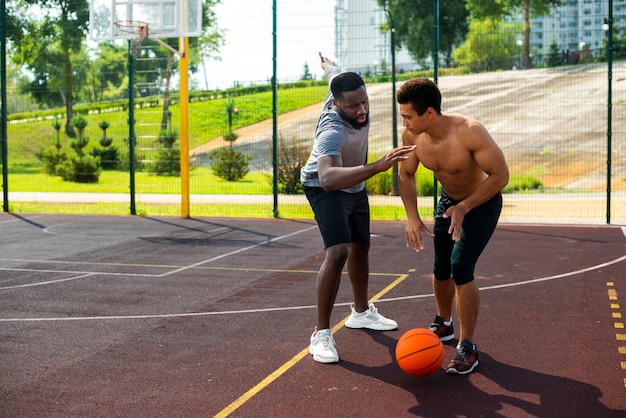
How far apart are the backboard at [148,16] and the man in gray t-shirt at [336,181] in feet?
30.6

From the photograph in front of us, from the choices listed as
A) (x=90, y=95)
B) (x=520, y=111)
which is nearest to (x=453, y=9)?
(x=520, y=111)

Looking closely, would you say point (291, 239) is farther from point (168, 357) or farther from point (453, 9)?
point (453, 9)

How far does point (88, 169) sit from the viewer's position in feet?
86.0

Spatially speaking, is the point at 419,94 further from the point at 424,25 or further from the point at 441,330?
the point at 424,25

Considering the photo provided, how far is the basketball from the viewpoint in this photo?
5.20 meters

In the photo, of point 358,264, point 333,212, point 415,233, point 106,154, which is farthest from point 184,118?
point 106,154

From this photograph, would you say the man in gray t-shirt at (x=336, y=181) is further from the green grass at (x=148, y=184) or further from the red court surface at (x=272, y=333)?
the green grass at (x=148, y=184)

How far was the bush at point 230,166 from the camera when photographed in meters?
23.0

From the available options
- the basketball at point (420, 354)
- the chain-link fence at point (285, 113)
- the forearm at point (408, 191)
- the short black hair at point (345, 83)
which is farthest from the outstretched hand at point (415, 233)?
the chain-link fence at point (285, 113)

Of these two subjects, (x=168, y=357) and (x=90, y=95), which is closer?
(x=168, y=357)

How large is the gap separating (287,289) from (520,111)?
24833mm

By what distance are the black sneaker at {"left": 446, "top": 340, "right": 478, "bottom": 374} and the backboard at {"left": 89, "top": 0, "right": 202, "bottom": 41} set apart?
1055cm

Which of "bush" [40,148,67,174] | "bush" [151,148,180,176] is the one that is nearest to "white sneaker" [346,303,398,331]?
"bush" [151,148,180,176]

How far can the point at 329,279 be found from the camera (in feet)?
19.2
